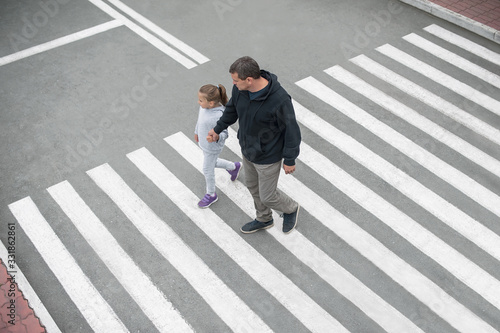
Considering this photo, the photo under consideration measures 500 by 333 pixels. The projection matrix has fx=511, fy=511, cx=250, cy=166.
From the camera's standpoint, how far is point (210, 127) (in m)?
5.97

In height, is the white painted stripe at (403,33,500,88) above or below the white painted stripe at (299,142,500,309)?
above

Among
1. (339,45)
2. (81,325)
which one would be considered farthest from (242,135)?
(339,45)

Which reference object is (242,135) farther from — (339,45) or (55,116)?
(339,45)

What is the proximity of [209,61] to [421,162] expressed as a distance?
13.8ft

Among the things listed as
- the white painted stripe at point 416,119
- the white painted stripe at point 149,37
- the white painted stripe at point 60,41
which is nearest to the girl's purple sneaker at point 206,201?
the white painted stripe at point 149,37

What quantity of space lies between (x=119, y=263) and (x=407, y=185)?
3945 mm

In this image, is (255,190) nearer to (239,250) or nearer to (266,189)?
(266,189)

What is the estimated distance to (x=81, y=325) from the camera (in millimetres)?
5484

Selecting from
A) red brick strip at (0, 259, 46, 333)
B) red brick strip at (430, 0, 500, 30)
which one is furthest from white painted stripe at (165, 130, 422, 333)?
red brick strip at (430, 0, 500, 30)

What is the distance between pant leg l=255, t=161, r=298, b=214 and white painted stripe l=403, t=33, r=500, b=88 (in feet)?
16.5

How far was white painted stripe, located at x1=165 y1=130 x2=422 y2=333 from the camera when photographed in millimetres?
5521

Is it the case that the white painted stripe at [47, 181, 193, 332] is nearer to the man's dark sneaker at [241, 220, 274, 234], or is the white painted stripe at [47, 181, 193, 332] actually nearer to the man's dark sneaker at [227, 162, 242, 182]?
the man's dark sneaker at [241, 220, 274, 234]

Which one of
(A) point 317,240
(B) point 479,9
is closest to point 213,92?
(A) point 317,240

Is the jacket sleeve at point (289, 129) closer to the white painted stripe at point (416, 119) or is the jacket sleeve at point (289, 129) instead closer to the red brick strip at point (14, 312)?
the red brick strip at point (14, 312)
